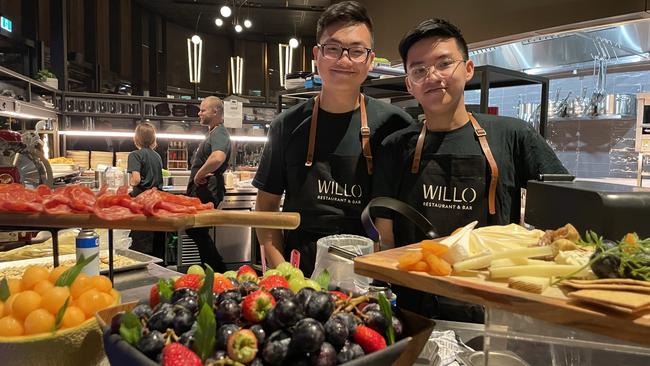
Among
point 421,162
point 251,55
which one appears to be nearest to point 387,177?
point 421,162

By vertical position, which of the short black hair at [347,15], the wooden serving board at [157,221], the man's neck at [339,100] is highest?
the short black hair at [347,15]

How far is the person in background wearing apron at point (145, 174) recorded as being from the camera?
5.94 m

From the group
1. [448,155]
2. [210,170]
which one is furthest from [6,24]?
[448,155]

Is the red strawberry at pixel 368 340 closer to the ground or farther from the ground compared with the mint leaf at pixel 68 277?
closer to the ground

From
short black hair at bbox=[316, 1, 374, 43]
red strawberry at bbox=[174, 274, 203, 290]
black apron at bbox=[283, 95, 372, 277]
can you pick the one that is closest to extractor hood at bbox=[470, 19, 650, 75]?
short black hair at bbox=[316, 1, 374, 43]

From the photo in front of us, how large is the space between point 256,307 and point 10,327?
0.47 m

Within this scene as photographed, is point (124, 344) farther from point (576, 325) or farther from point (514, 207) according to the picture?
point (514, 207)

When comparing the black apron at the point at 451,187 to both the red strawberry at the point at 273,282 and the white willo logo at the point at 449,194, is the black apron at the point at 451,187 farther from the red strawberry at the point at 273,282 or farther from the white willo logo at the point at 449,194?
the red strawberry at the point at 273,282

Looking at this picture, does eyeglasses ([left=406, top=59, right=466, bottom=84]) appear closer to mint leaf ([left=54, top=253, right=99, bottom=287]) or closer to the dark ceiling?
mint leaf ([left=54, top=253, right=99, bottom=287])

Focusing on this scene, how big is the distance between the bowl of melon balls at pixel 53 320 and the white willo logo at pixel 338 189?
110 centimetres

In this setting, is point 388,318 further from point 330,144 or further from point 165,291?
point 330,144

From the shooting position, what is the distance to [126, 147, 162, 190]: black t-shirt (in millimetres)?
5949

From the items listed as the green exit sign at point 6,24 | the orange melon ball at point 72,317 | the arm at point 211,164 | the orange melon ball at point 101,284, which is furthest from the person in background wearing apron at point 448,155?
the green exit sign at point 6,24

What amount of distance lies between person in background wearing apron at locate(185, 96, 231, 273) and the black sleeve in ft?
10.5
